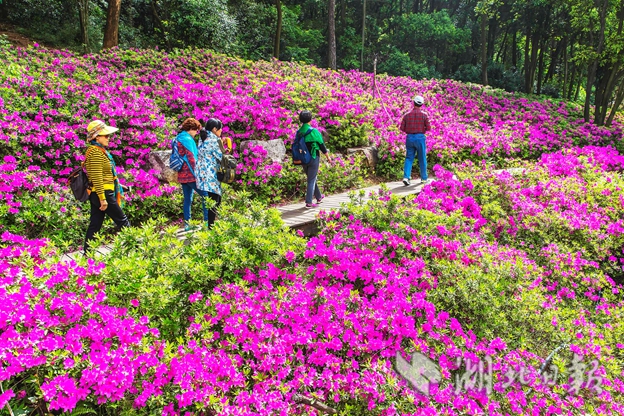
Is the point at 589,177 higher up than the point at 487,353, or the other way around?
the point at 589,177

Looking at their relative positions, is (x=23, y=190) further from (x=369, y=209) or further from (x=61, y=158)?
(x=369, y=209)

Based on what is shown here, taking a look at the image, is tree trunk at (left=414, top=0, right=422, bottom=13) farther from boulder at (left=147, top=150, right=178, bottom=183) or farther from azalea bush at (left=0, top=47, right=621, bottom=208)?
boulder at (left=147, top=150, right=178, bottom=183)

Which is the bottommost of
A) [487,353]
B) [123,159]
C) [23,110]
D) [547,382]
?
[547,382]

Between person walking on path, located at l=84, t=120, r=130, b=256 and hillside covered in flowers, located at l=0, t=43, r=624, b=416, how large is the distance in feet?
1.64

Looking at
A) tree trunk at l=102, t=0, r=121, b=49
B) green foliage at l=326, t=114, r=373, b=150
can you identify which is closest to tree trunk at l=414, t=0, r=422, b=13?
tree trunk at l=102, t=0, r=121, b=49

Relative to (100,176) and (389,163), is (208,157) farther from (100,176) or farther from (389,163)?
(389,163)

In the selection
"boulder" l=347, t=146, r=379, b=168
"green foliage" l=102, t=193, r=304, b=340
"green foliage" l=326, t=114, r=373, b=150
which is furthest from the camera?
"green foliage" l=326, t=114, r=373, b=150

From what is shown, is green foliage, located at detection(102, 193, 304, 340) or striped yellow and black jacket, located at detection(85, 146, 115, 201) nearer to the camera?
green foliage, located at detection(102, 193, 304, 340)

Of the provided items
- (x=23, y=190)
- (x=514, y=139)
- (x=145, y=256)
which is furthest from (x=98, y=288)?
(x=514, y=139)

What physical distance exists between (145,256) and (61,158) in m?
4.01

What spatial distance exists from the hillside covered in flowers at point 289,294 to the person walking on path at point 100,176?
499 millimetres

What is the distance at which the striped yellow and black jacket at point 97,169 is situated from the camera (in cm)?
456

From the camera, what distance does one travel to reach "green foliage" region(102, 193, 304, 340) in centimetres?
318

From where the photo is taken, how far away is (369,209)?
17.4ft
